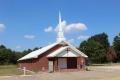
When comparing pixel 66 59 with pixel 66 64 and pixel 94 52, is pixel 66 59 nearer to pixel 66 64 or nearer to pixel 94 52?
pixel 66 64

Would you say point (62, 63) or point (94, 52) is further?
point (94, 52)

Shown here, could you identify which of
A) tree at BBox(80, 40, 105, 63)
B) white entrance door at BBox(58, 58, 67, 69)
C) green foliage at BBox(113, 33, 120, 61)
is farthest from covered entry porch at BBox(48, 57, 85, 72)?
→ green foliage at BBox(113, 33, 120, 61)

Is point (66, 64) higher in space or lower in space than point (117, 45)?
lower

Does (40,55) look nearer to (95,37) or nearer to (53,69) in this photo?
(53,69)

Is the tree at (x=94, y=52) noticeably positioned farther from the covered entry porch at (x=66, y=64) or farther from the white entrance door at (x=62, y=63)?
the white entrance door at (x=62, y=63)

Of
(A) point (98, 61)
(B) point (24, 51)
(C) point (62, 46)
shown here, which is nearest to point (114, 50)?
(A) point (98, 61)

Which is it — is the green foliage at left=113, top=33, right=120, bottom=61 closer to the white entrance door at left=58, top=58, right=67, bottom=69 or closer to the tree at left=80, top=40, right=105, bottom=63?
the tree at left=80, top=40, right=105, bottom=63

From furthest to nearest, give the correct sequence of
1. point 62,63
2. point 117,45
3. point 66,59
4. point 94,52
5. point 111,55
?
point 117,45, point 94,52, point 111,55, point 66,59, point 62,63

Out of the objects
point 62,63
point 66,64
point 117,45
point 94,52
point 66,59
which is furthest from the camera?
point 117,45

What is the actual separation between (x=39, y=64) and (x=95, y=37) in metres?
104

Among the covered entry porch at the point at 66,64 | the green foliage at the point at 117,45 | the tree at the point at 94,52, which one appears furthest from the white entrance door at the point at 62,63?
the green foliage at the point at 117,45

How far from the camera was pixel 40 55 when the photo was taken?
182ft

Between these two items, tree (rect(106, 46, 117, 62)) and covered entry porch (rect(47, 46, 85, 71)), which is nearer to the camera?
covered entry porch (rect(47, 46, 85, 71))

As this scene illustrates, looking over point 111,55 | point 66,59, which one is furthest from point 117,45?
point 66,59
